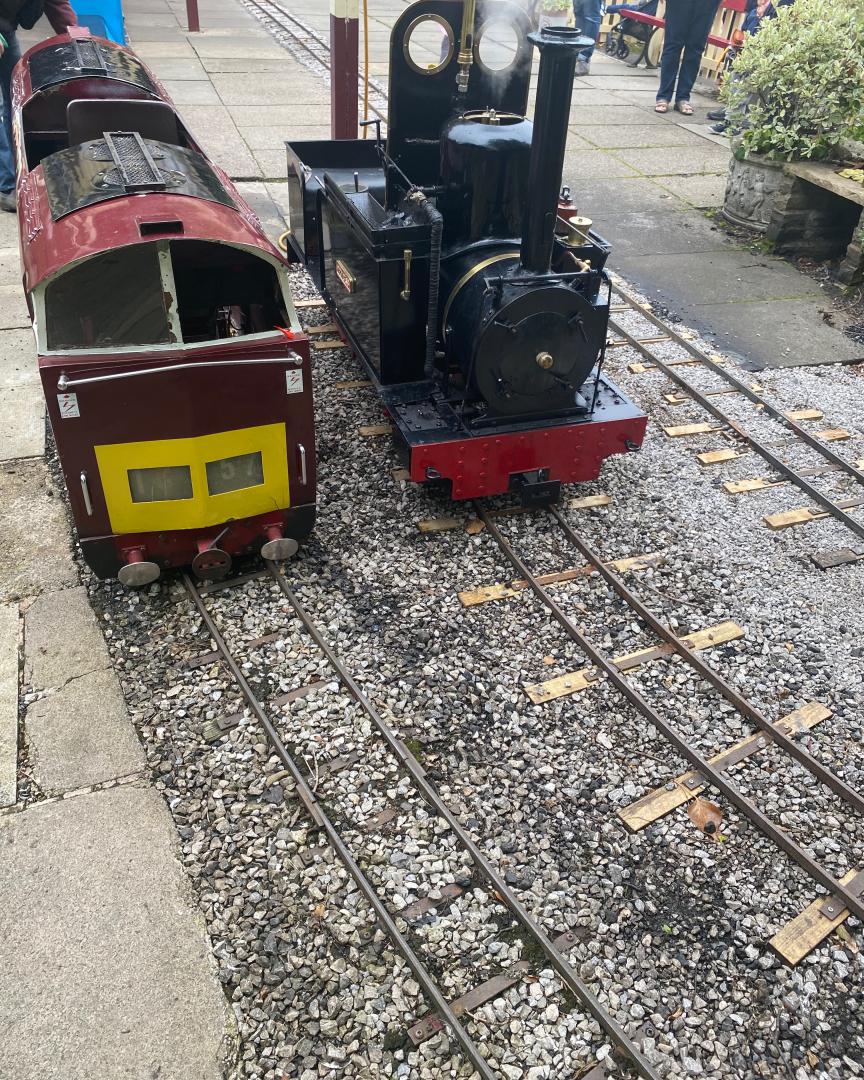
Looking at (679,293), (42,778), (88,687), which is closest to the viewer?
(42,778)

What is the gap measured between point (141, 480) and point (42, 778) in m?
1.75

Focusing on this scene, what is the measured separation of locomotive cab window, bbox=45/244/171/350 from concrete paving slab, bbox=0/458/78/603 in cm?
162

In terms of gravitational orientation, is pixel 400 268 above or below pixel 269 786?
above

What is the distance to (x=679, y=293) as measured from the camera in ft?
33.6

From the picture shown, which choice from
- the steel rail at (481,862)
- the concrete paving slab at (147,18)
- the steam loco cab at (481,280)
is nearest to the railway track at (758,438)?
the steam loco cab at (481,280)

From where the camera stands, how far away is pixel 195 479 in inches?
200

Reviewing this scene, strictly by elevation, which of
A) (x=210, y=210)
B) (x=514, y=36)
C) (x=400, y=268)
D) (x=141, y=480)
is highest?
(x=514, y=36)

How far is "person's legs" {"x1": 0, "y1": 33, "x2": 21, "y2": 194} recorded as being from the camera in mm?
9883

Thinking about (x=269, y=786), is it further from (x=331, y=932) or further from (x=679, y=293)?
(x=679, y=293)

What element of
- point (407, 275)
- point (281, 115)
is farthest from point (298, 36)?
point (407, 275)

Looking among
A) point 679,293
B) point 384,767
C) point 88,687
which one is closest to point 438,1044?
point 384,767

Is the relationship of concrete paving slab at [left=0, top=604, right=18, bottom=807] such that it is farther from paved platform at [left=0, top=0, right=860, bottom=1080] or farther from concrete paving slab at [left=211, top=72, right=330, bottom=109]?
concrete paving slab at [left=211, top=72, right=330, bottom=109]

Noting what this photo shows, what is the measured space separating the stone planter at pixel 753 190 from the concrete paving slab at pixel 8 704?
A: 1082 centimetres

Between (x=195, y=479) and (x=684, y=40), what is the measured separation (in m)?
15.9
